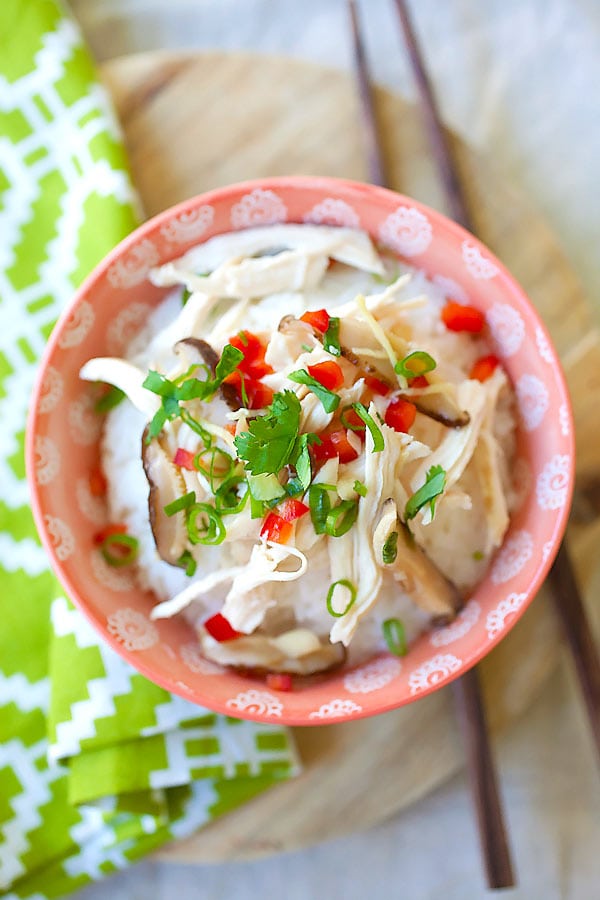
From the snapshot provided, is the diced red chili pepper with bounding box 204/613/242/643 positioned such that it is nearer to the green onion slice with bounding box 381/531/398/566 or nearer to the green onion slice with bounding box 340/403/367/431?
the green onion slice with bounding box 381/531/398/566

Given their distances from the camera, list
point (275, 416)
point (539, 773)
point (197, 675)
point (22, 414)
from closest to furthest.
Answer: point (275, 416) → point (197, 675) → point (22, 414) → point (539, 773)

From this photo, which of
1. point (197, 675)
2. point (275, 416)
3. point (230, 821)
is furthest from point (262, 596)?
point (230, 821)

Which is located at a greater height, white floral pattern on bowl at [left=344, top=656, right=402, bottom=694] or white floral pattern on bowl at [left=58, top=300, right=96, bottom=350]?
white floral pattern on bowl at [left=58, top=300, right=96, bottom=350]

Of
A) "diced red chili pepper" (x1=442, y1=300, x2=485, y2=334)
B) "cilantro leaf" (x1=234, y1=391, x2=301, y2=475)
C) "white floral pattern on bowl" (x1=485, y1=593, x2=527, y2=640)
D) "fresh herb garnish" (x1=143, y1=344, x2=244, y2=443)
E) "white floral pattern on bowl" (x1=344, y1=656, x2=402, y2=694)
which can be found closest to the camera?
"cilantro leaf" (x1=234, y1=391, x2=301, y2=475)

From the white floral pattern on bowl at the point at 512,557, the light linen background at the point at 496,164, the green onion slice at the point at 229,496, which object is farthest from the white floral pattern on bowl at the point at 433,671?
the light linen background at the point at 496,164

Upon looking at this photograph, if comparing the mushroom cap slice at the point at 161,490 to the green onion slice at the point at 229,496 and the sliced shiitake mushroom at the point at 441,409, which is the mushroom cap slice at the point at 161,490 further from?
the sliced shiitake mushroom at the point at 441,409

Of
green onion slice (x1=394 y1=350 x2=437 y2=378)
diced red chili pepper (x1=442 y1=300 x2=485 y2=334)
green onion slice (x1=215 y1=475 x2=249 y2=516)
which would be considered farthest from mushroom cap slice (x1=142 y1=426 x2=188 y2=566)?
diced red chili pepper (x1=442 y1=300 x2=485 y2=334)

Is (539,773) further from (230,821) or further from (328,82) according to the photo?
(328,82)

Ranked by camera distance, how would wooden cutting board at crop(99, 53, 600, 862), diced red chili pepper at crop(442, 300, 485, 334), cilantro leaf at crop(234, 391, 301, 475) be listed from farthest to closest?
wooden cutting board at crop(99, 53, 600, 862)
diced red chili pepper at crop(442, 300, 485, 334)
cilantro leaf at crop(234, 391, 301, 475)
